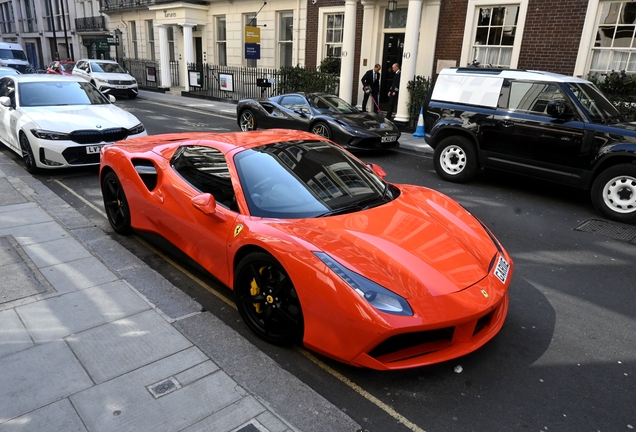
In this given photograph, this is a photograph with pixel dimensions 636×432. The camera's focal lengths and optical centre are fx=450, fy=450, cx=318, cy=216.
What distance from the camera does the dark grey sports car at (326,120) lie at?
9844 mm

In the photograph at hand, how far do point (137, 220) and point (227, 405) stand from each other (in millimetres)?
2773

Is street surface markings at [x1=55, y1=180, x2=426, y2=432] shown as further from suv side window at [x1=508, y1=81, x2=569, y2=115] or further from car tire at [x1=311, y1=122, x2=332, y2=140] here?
car tire at [x1=311, y1=122, x2=332, y2=140]

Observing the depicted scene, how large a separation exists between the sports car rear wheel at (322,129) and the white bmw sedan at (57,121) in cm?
390

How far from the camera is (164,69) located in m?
25.1

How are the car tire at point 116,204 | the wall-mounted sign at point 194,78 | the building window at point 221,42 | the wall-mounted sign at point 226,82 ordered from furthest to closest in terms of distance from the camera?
the building window at point 221,42 < the wall-mounted sign at point 194,78 < the wall-mounted sign at point 226,82 < the car tire at point 116,204

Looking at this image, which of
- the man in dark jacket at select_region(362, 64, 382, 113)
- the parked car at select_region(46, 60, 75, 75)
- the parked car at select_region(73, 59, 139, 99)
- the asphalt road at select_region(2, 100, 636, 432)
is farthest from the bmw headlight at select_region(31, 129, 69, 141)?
the parked car at select_region(46, 60, 75, 75)

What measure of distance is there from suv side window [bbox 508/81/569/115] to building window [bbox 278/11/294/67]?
1437cm

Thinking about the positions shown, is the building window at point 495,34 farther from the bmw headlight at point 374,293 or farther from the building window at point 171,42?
the building window at point 171,42

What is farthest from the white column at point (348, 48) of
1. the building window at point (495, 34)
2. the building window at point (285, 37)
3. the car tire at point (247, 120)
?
the building window at point (285, 37)

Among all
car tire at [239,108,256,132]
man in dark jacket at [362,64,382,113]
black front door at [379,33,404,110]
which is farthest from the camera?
black front door at [379,33,404,110]

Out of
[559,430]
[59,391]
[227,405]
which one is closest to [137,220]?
[59,391]

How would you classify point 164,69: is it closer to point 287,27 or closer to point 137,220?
point 287,27

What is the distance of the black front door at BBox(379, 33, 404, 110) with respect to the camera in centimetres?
1578

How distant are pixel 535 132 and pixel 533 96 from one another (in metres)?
0.62
